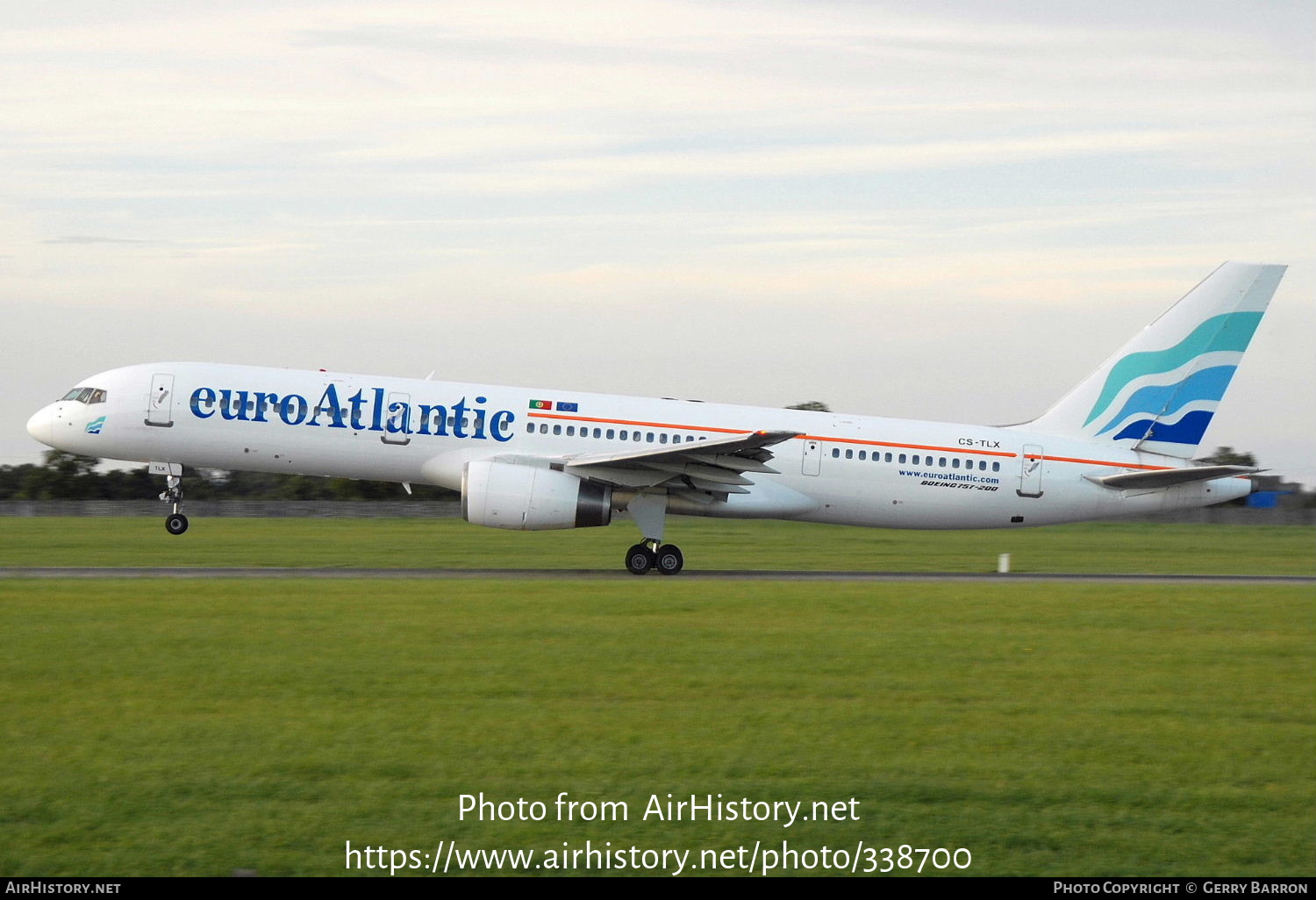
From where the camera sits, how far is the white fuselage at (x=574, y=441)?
26.8 m

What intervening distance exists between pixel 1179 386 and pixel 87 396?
77.6 ft

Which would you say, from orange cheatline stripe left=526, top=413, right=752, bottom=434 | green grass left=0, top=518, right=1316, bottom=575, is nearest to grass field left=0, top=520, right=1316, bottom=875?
orange cheatline stripe left=526, top=413, right=752, bottom=434

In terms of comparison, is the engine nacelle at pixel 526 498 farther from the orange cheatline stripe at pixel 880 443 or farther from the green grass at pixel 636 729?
the green grass at pixel 636 729

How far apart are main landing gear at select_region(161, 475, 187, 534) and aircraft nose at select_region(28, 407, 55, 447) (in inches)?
108

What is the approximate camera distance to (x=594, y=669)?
14070 mm

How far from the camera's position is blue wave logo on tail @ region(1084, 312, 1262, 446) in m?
29.2

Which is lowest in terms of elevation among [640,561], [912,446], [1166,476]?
[640,561]

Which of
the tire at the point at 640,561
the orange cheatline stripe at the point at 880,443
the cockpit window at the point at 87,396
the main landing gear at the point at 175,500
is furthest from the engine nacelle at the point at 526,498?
the cockpit window at the point at 87,396

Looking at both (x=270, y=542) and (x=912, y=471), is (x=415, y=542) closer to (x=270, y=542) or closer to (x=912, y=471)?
(x=270, y=542)

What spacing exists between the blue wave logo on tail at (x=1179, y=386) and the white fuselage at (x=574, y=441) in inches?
25.1

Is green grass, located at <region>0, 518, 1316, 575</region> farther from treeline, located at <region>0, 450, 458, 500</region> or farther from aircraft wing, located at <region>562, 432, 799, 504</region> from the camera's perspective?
treeline, located at <region>0, 450, 458, 500</region>

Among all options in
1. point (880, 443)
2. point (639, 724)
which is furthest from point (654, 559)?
point (639, 724)

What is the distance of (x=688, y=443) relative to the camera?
27.1m

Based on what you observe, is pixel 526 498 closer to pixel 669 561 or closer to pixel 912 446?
pixel 669 561
